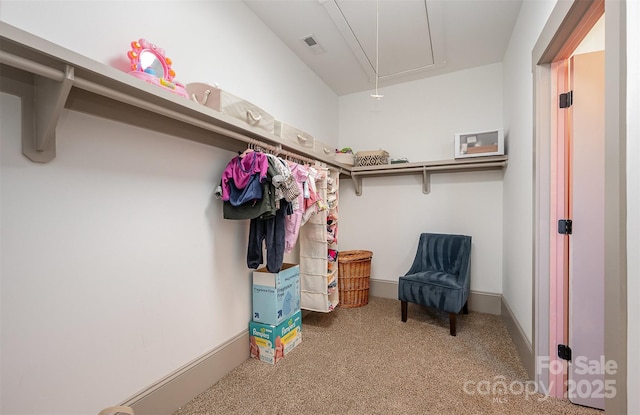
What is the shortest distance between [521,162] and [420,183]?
47.0 inches

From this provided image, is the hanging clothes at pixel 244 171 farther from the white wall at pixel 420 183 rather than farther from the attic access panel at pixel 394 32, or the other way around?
the white wall at pixel 420 183

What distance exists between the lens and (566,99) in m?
1.51

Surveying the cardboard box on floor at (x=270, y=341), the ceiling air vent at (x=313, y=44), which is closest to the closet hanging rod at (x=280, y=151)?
the ceiling air vent at (x=313, y=44)

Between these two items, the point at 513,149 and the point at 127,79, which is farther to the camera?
the point at 513,149

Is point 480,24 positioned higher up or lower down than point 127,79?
higher up

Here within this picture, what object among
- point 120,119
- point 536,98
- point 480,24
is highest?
point 480,24

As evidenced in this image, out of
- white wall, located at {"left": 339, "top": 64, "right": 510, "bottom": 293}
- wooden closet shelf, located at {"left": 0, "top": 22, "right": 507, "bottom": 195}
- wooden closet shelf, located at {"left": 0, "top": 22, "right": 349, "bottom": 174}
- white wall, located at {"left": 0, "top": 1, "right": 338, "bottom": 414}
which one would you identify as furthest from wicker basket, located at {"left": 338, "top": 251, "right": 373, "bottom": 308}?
wooden closet shelf, located at {"left": 0, "top": 22, "right": 349, "bottom": 174}

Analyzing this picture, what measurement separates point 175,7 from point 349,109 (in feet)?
7.84

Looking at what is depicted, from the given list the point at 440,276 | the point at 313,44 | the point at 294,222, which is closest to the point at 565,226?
the point at 440,276

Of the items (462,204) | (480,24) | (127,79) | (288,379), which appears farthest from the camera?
(462,204)

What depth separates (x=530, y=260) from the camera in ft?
5.65

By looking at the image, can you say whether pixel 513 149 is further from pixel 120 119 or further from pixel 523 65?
pixel 120 119

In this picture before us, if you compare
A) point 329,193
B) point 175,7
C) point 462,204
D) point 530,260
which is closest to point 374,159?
point 329,193

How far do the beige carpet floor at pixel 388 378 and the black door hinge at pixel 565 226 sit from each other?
3.12 feet
